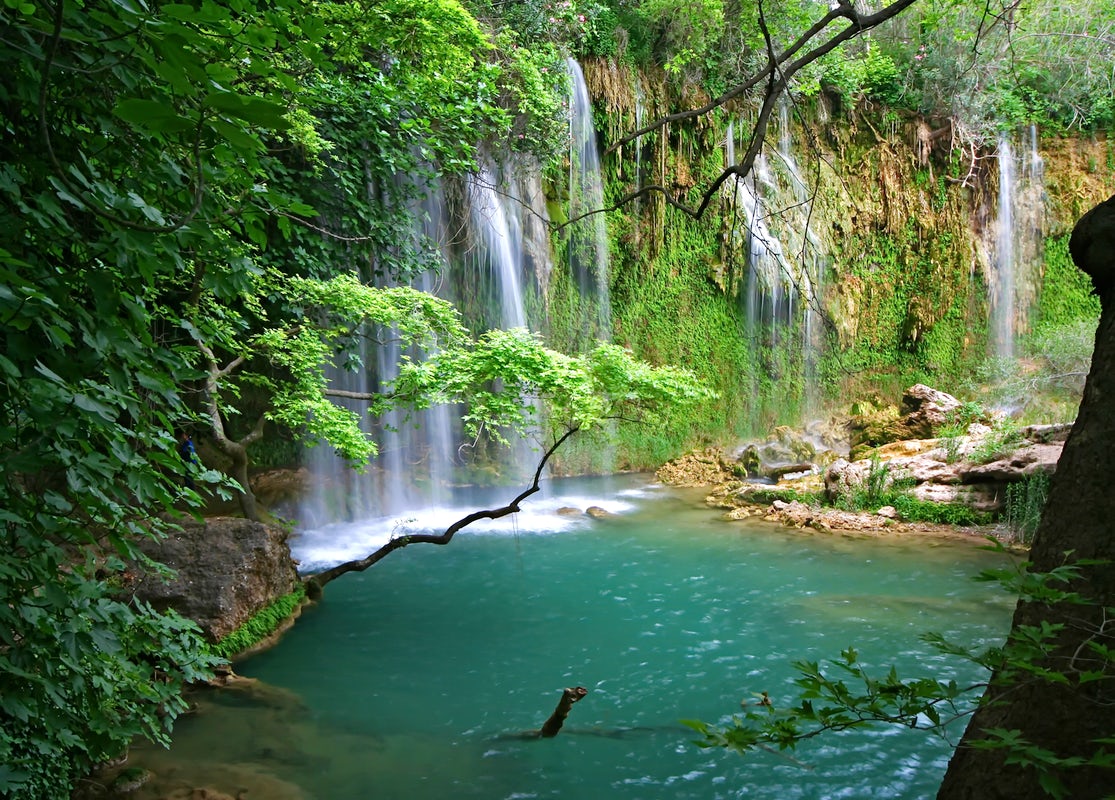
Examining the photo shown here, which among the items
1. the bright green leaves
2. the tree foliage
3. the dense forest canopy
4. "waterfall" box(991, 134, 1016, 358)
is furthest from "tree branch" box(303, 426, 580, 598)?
"waterfall" box(991, 134, 1016, 358)

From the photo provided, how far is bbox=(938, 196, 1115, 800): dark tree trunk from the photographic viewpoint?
2012 mm

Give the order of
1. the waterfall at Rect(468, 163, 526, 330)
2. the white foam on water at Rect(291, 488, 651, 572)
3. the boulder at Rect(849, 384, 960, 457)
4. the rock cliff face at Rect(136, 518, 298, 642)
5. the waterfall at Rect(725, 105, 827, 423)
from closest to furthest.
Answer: the rock cliff face at Rect(136, 518, 298, 642), the white foam on water at Rect(291, 488, 651, 572), the waterfall at Rect(468, 163, 526, 330), the boulder at Rect(849, 384, 960, 457), the waterfall at Rect(725, 105, 827, 423)

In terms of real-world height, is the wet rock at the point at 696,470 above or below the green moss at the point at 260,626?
above

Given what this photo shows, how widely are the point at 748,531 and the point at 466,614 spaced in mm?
5066

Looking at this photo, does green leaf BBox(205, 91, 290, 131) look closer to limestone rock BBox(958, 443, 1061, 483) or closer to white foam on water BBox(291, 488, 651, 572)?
white foam on water BBox(291, 488, 651, 572)

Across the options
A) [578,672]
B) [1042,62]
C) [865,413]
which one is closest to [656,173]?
[865,413]

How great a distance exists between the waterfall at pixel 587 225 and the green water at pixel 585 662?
242 inches

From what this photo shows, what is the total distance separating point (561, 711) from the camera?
5020mm

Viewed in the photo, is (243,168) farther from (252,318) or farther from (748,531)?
(748,531)

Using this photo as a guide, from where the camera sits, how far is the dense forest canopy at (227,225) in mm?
1981

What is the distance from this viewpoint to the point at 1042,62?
18359 mm

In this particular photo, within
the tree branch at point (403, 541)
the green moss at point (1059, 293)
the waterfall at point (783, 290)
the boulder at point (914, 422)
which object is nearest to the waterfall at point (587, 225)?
the waterfall at point (783, 290)

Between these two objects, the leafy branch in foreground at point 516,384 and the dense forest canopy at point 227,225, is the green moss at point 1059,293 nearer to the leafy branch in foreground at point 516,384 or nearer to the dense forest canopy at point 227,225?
the dense forest canopy at point 227,225

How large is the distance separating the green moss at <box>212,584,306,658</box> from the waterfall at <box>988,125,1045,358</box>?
716 inches
